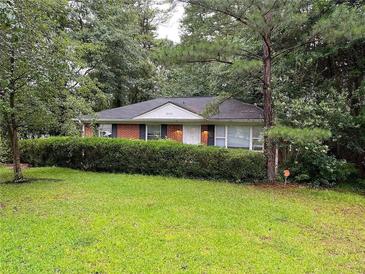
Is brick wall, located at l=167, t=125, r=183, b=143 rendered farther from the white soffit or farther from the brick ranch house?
the white soffit

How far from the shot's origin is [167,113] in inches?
703

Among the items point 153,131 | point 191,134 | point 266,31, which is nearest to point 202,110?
point 191,134

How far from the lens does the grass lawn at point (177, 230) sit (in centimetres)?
451

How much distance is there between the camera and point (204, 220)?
6562 mm

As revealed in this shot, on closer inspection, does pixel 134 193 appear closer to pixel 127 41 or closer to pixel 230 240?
pixel 230 240

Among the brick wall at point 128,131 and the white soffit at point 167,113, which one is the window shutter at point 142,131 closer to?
the brick wall at point 128,131

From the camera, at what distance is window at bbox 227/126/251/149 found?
53.9 ft

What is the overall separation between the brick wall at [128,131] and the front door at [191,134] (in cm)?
290

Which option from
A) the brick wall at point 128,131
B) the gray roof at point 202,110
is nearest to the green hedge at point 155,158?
the gray roof at point 202,110

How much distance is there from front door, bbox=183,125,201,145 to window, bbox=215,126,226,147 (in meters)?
0.99

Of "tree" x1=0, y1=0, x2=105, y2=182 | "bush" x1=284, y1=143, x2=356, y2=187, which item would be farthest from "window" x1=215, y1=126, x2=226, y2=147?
"tree" x1=0, y1=0, x2=105, y2=182

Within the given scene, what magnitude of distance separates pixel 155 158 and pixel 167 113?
5.62 meters

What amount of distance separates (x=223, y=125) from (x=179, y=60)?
7.17 metres

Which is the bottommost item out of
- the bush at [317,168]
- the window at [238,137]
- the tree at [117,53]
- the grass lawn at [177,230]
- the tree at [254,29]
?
the grass lawn at [177,230]
